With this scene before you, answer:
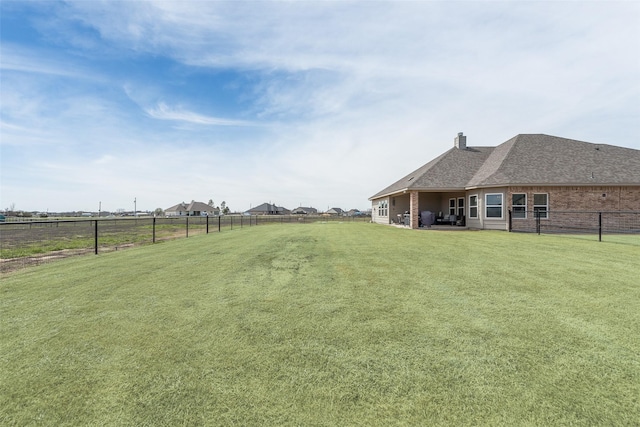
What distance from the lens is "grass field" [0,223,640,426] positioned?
1878mm

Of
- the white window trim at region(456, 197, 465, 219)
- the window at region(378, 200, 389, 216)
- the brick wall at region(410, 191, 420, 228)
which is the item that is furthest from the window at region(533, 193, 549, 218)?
the window at region(378, 200, 389, 216)

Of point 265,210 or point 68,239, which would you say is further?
point 265,210

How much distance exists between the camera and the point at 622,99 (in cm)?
1484

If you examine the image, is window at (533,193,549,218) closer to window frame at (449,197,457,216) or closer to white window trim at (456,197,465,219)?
white window trim at (456,197,465,219)

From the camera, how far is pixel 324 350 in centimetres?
263

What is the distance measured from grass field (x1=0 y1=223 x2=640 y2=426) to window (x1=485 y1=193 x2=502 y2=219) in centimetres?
1151

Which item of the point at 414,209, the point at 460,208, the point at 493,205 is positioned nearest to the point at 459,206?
the point at 460,208

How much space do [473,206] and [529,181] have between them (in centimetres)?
320

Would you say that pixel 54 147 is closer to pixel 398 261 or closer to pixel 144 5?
pixel 144 5

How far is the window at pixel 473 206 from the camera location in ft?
56.3

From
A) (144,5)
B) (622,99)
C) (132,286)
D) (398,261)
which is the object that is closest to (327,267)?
(398,261)

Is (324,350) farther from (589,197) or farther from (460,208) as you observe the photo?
(460,208)

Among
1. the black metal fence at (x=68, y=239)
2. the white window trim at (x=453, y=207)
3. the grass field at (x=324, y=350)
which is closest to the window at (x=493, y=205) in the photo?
the white window trim at (x=453, y=207)

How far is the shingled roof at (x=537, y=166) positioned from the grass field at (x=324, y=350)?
12729 mm
